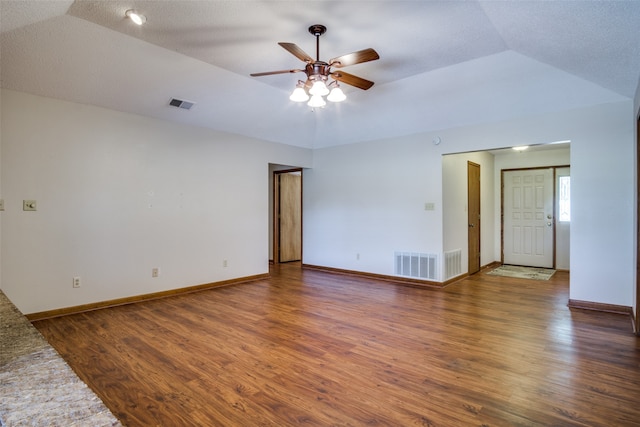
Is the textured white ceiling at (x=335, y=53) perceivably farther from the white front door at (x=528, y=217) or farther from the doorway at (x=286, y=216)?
the white front door at (x=528, y=217)

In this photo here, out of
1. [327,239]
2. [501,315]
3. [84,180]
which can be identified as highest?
[84,180]

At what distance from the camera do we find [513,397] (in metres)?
2.17

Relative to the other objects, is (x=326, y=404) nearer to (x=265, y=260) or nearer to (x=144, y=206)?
(x=144, y=206)

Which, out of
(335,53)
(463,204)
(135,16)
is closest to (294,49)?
(335,53)

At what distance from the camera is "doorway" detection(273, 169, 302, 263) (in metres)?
7.77

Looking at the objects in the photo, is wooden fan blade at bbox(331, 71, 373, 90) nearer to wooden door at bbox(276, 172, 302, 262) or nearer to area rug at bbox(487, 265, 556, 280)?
wooden door at bbox(276, 172, 302, 262)

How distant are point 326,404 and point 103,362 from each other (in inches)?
72.3

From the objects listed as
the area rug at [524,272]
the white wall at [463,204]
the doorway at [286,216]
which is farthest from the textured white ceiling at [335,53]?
the area rug at [524,272]

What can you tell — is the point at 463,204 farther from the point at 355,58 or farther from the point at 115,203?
the point at 115,203

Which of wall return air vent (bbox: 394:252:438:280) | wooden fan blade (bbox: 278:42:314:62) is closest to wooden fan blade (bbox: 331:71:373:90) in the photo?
wooden fan blade (bbox: 278:42:314:62)

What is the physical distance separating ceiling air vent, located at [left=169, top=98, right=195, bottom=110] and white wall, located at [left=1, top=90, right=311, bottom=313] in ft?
1.41

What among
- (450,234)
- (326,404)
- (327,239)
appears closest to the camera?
(326,404)

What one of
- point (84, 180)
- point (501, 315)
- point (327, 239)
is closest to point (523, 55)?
point (501, 315)

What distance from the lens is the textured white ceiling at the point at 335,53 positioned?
8.68 feet
